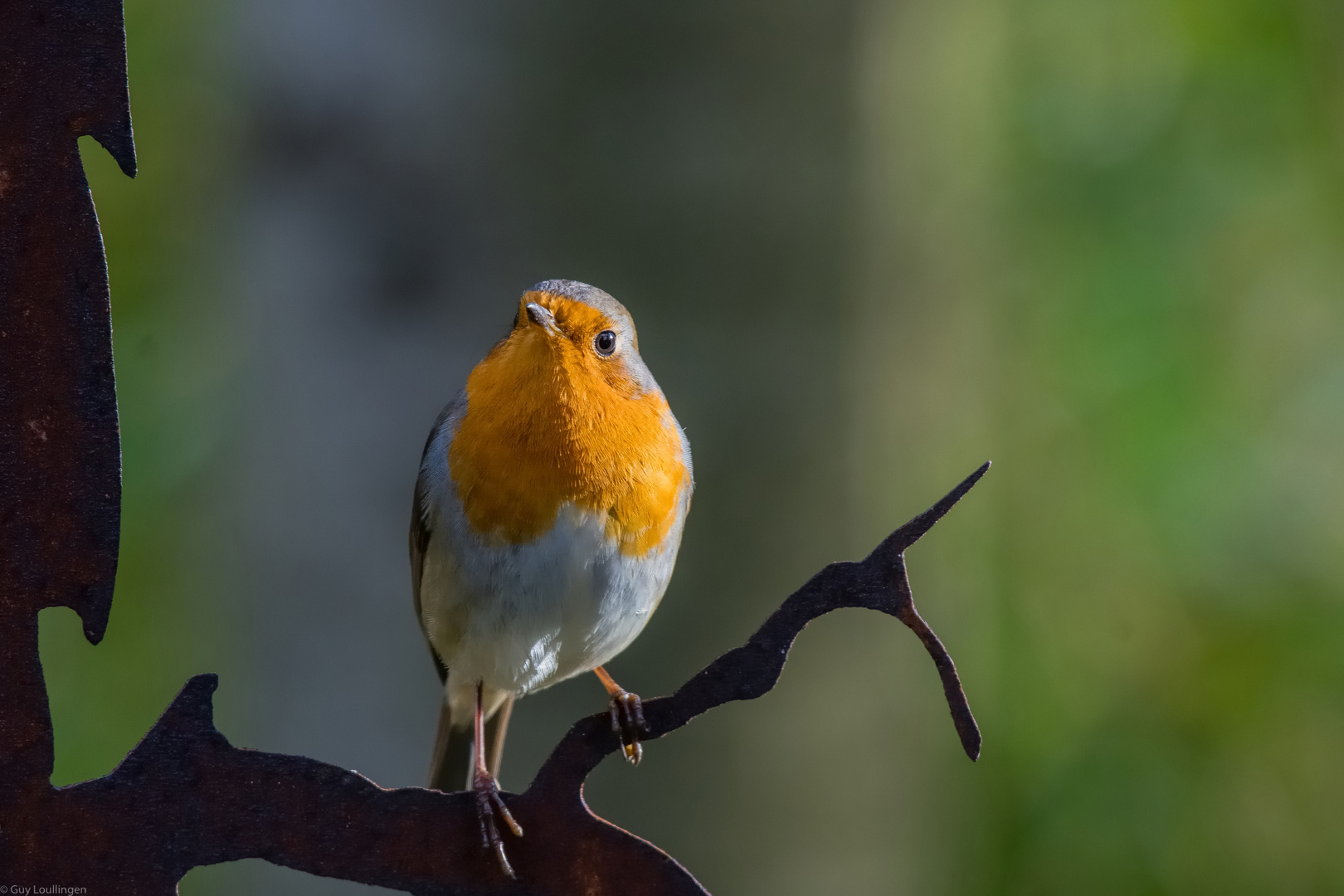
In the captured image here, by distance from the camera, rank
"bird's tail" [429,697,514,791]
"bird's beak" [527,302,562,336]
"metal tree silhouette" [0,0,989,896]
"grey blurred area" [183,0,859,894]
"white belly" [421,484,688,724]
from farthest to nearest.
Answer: "grey blurred area" [183,0,859,894] < "bird's tail" [429,697,514,791] < "white belly" [421,484,688,724] < "bird's beak" [527,302,562,336] < "metal tree silhouette" [0,0,989,896]

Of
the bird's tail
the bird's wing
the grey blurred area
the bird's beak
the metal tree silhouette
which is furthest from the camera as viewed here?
the grey blurred area

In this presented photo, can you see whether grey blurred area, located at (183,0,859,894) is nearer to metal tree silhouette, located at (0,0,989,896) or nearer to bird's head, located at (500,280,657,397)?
bird's head, located at (500,280,657,397)

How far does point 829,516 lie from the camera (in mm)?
2930

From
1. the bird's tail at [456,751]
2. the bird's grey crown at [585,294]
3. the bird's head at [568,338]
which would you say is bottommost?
the bird's tail at [456,751]

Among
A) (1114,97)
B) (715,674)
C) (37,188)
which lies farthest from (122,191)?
(1114,97)

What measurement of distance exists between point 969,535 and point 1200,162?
2.10m

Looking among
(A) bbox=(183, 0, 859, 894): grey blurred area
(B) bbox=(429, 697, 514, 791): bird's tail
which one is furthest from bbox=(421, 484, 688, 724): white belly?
(A) bbox=(183, 0, 859, 894): grey blurred area

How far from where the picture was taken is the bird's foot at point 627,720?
1.29 metres

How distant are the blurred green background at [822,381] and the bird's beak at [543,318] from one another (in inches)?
39.5

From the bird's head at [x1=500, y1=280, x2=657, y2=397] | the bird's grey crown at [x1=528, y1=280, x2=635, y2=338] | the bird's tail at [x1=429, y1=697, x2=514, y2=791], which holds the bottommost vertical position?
the bird's tail at [x1=429, y1=697, x2=514, y2=791]

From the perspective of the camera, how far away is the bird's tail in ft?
8.02

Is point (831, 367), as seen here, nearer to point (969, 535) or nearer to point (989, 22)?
point (969, 535)

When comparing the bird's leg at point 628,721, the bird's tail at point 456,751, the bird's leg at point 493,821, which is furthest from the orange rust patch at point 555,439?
the bird's tail at point 456,751

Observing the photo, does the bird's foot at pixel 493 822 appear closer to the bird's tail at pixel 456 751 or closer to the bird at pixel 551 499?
the bird at pixel 551 499
